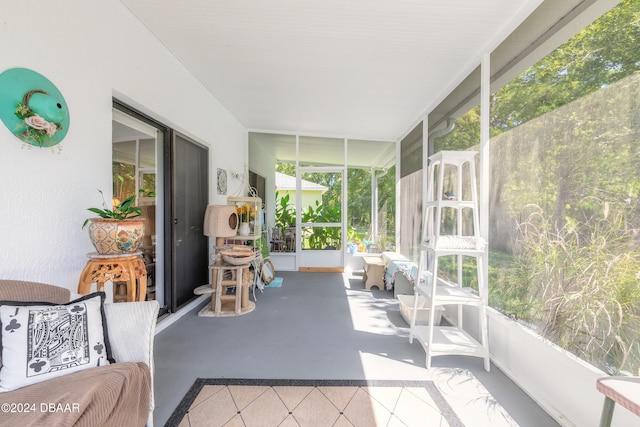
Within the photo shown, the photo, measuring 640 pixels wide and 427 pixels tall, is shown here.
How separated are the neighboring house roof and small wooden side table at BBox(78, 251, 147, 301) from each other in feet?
13.4

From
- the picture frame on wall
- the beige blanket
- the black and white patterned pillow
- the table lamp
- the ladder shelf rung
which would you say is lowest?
the ladder shelf rung

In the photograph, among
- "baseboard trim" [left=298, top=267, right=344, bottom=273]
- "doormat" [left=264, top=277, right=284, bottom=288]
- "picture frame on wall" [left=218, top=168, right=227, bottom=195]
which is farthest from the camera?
"baseboard trim" [left=298, top=267, right=344, bottom=273]

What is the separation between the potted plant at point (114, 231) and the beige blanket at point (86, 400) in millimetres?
710

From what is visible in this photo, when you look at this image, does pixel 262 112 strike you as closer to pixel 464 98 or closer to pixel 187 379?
pixel 464 98

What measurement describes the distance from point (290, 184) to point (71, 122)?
418cm

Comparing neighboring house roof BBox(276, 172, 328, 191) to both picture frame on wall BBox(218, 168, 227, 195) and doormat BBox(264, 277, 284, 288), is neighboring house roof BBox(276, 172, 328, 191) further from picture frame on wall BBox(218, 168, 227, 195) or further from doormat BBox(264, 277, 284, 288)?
doormat BBox(264, 277, 284, 288)

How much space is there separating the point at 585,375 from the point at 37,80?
3.48 meters

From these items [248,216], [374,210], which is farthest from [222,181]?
[374,210]

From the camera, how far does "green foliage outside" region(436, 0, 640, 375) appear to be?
55.6 inches

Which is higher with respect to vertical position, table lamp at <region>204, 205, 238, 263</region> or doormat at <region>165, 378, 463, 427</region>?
table lamp at <region>204, 205, 238, 263</region>

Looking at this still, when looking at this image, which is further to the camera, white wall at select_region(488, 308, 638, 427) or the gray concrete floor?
the gray concrete floor

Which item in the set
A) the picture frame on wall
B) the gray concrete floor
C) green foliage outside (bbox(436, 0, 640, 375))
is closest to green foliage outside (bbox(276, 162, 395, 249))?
the picture frame on wall

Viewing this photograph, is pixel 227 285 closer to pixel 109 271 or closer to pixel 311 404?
pixel 109 271

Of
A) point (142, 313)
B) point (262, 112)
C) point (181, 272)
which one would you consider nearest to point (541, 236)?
point (142, 313)
